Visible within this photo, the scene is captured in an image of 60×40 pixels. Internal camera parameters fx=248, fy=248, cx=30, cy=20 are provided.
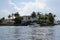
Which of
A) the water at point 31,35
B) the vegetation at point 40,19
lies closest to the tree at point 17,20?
the vegetation at point 40,19

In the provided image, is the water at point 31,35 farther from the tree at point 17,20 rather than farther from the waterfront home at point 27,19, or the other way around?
the waterfront home at point 27,19

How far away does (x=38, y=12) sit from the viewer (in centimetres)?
14512

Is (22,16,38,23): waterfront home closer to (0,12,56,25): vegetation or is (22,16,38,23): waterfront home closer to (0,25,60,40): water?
(0,12,56,25): vegetation

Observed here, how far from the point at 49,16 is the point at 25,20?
1472 centimetres

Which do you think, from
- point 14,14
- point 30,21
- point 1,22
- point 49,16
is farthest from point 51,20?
point 1,22

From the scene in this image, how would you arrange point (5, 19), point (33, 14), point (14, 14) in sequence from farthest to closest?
point (5, 19) → point (14, 14) → point (33, 14)

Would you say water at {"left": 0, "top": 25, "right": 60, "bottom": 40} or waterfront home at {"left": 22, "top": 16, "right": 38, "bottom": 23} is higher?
waterfront home at {"left": 22, "top": 16, "right": 38, "bottom": 23}

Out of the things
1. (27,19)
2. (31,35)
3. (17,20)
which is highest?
(27,19)

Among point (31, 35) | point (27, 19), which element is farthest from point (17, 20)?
point (31, 35)

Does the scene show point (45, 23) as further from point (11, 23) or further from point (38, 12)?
point (11, 23)

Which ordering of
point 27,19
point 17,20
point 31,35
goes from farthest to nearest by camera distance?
1. point 27,19
2. point 17,20
3. point 31,35

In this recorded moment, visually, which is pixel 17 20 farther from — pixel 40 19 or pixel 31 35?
pixel 31 35

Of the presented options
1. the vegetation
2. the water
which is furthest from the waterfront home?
the water

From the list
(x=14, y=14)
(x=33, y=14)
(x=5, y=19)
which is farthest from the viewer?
(x=5, y=19)
